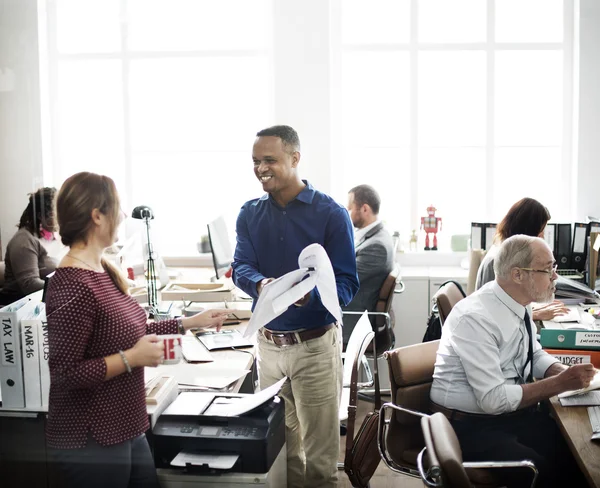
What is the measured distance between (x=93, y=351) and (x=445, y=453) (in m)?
0.90

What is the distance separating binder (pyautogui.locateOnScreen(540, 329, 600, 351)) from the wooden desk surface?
15.7 inches

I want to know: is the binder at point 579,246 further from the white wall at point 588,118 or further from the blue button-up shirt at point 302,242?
the blue button-up shirt at point 302,242

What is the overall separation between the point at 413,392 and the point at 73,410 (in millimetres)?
1289

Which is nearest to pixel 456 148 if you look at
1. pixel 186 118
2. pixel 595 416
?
pixel 186 118

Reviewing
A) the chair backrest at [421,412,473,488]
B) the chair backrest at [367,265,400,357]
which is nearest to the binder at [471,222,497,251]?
the chair backrest at [367,265,400,357]

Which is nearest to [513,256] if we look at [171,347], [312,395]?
[312,395]

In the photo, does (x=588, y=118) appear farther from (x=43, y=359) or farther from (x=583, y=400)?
(x=43, y=359)

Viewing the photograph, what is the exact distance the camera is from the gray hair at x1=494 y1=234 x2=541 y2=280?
261 cm

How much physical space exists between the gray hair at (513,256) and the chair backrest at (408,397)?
0.41 meters

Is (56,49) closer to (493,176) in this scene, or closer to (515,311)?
(515,311)

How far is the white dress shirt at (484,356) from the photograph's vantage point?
8.04 feet

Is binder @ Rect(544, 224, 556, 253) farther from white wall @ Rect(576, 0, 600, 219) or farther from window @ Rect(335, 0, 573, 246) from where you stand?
window @ Rect(335, 0, 573, 246)

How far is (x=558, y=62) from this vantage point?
5.45 metres

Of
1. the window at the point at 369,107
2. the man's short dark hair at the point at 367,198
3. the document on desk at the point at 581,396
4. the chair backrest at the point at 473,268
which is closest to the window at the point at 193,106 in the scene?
→ the window at the point at 369,107
